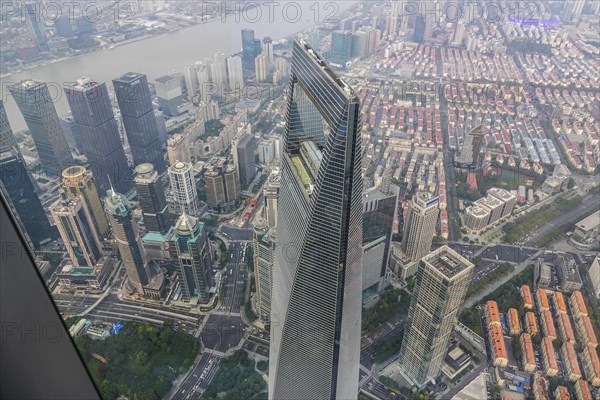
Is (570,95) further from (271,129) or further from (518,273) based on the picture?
(271,129)

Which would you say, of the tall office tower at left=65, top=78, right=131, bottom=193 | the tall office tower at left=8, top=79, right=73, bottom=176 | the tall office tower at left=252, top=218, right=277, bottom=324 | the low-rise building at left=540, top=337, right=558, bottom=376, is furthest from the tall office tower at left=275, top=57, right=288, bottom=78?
the low-rise building at left=540, top=337, right=558, bottom=376

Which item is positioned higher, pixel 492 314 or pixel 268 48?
pixel 268 48

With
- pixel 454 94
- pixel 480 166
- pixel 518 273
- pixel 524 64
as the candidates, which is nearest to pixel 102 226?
pixel 518 273

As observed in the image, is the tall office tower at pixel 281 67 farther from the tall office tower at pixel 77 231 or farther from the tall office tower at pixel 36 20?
the tall office tower at pixel 36 20

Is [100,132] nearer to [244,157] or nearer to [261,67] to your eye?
[244,157]

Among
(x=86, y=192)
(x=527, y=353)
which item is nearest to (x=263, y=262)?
(x=86, y=192)
